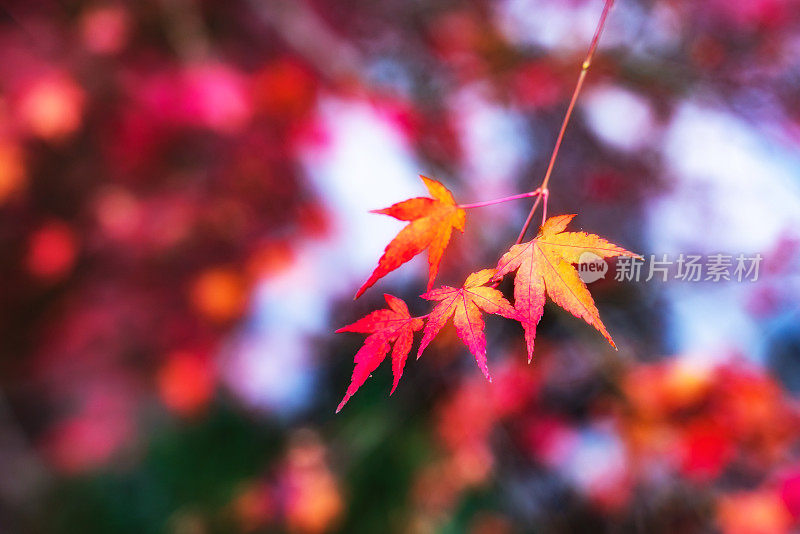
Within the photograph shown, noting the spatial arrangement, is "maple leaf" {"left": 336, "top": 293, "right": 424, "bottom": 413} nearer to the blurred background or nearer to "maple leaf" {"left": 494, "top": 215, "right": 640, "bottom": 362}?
"maple leaf" {"left": 494, "top": 215, "right": 640, "bottom": 362}

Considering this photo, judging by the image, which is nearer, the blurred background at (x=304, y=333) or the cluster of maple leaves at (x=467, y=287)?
the cluster of maple leaves at (x=467, y=287)

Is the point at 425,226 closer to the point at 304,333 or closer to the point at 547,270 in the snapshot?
the point at 547,270

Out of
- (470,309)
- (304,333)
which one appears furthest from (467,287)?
(304,333)

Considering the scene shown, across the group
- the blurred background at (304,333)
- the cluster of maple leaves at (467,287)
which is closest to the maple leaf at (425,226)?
the cluster of maple leaves at (467,287)

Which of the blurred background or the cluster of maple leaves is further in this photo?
the blurred background

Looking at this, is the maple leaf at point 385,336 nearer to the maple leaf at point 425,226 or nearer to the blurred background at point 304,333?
the maple leaf at point 425,226

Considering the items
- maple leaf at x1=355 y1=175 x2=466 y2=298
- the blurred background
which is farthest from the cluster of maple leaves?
the blurred background
